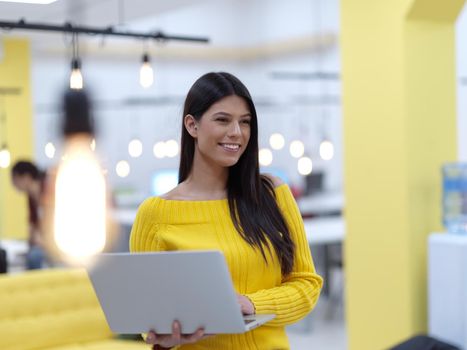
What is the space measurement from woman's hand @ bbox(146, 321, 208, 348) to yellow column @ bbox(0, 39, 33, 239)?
9.34 metres

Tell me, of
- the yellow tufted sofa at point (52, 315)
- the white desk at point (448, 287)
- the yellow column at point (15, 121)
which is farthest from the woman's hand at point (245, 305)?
the yellow column at point (15, 121)

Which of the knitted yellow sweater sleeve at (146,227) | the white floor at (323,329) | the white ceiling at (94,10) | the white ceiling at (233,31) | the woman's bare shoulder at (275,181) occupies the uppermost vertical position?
the white ceiling at (233,31)

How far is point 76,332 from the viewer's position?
5227mm

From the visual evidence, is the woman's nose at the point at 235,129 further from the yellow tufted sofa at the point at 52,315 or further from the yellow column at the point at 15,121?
the yellow column at the point at 15,121

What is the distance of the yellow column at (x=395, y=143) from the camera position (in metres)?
5.69

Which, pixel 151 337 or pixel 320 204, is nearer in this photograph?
pixel 151 337

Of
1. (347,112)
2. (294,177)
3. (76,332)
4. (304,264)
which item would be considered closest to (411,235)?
(347,112)

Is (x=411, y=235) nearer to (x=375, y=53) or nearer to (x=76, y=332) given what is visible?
(x=375, y=53)

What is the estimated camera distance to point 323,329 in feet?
25.9

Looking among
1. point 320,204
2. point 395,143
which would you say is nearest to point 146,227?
point 395,143

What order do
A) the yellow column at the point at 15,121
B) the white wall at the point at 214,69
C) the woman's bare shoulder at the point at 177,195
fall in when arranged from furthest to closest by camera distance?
the white wall at the point at 214,69
the yellow column at the point at 15,121
the woman's bare shoulder at the point at 177,195

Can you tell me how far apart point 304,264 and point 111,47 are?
39.8ft

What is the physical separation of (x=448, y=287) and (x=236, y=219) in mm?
3536

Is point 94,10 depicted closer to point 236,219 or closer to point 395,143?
point 395,143
